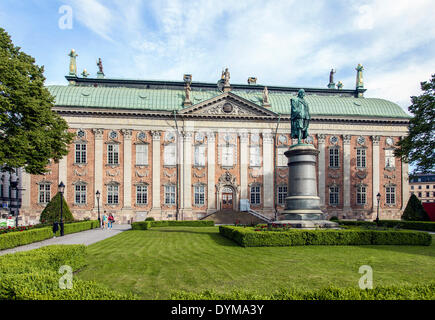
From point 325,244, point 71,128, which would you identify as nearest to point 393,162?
point 325,244

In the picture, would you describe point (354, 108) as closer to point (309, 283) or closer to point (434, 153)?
point (434, 153)

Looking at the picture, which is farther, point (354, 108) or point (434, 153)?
point (354, 108)

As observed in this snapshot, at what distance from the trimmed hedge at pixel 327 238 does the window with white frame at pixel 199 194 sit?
2551cm

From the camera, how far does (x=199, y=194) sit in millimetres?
46250

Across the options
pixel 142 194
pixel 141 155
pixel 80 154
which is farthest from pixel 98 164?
pixel 142 194

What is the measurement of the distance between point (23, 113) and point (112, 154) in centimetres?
1874

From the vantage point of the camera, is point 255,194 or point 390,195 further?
point 390,195

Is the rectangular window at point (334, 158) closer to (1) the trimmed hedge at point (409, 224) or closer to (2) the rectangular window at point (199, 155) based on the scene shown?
(1) the trimmed hedge at point (409, 224)

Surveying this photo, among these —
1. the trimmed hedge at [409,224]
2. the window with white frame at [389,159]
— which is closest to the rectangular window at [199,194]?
the trimmed hedge at [409,224]

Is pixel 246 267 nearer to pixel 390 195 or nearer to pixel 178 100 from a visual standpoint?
pixel 178 100

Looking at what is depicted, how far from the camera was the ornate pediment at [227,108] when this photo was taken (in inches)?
1811

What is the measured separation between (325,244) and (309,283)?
970 cm

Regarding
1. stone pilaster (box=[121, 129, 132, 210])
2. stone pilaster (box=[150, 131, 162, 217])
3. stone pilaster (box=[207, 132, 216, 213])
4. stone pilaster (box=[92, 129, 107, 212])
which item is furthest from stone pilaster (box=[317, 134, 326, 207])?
stone pilaster (box=[92, 129, 107, 212])

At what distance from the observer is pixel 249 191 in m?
46.7
